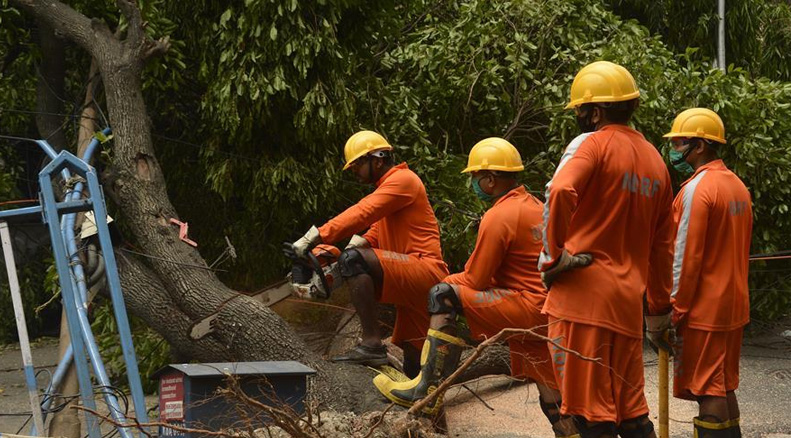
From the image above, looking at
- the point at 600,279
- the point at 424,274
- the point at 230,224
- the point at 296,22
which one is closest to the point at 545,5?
the point at 296,22

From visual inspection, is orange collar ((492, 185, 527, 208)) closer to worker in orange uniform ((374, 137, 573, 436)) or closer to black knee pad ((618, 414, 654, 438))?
worker in orange uniform ((374, 137, 573, 436))

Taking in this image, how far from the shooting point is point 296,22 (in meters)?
7.88

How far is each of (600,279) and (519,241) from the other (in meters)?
1.05

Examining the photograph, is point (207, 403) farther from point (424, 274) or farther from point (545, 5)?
point (545, 5)

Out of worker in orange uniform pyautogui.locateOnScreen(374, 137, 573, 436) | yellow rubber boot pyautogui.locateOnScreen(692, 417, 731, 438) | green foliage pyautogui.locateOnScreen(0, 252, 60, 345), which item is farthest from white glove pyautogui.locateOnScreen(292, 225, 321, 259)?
green foliage pyautogui.locateOnScreen(0, 252, 60, 345)

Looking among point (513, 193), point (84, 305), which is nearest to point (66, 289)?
point (84, 305)

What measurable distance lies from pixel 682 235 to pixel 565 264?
37.6 inches

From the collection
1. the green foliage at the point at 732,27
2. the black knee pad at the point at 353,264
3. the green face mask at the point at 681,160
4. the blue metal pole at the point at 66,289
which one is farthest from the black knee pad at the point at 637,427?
the green foliage at the point at 732,27

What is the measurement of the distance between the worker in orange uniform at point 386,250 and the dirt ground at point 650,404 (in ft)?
2.07

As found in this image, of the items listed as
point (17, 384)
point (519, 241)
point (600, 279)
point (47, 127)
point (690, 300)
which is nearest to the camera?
point (600, 279)

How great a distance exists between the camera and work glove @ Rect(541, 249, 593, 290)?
4.11 metres

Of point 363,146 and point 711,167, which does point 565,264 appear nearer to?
point 711,167

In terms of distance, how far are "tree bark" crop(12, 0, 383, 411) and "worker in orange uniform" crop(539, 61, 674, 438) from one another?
224 cm

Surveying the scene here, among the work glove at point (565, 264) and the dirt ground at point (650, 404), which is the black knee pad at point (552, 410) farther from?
the work glove at point (565, 264)
